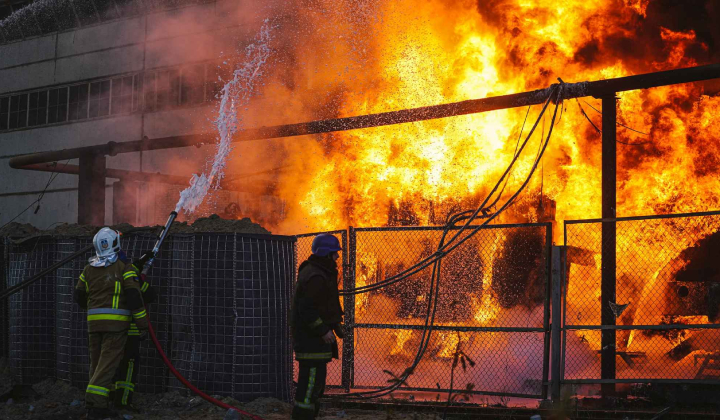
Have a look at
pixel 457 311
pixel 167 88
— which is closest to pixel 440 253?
pixel 457 311

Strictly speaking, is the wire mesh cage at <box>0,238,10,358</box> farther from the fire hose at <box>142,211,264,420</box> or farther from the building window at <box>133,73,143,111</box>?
the building window at <box>133,73,143,111</box>

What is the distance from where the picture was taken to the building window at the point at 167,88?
1992cm

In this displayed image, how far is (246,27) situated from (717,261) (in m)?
13.3

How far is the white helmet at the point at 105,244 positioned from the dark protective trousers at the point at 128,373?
36.7 inches

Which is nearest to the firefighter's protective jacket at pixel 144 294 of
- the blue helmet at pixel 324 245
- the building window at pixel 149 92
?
the blue helmet at pixel 324 245

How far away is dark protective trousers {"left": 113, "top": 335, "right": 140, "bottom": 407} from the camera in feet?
22.5

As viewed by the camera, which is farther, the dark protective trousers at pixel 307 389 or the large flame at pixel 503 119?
the large flame at pixel 503 119

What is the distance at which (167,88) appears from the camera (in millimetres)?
20141

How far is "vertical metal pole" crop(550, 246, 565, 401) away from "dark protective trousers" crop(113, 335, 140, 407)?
4462 millimetres

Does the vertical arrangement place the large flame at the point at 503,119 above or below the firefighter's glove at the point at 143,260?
above

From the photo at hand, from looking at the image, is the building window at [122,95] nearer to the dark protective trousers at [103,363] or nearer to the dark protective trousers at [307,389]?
Answer: the dark protective trousers at [103,363]

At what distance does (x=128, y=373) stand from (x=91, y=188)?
27.2ft

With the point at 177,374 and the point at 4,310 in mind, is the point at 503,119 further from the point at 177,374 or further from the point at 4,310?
the point at 4,310

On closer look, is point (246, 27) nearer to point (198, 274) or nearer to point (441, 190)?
point (441, 190)
